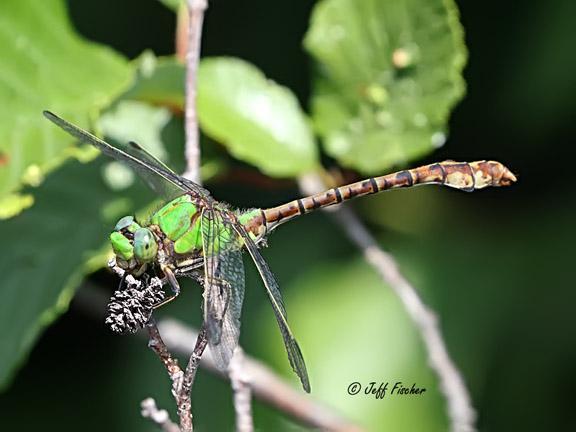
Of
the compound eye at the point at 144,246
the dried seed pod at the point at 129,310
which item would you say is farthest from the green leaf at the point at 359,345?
the dried seed pod at the point at 129,310

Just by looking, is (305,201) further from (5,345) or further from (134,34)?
(134,34)

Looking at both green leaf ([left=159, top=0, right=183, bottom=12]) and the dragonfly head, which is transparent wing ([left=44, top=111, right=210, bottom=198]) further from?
green leaf ([left=159, top=0, right=183, bottom=12])

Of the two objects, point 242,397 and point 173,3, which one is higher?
point 173,3

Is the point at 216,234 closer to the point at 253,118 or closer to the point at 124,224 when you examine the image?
the point at 124,224

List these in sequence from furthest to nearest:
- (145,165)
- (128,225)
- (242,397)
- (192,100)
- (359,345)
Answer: (359,345)
(192,100)
(145,165)
(128,225)
(242,397)

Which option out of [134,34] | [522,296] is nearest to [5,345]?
[134,34]

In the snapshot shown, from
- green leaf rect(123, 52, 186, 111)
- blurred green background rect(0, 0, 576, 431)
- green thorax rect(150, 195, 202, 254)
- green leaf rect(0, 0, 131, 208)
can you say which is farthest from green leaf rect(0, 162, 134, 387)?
green thorax rect(150, 195, 202, 254)

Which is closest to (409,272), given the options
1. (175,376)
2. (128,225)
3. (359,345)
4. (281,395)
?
(359,345)

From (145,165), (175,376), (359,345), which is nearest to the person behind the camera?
(175,376)
